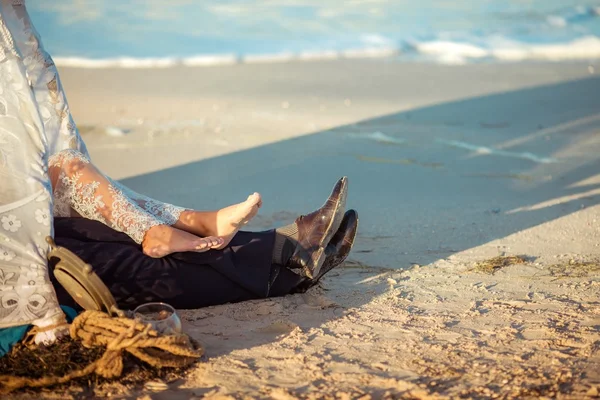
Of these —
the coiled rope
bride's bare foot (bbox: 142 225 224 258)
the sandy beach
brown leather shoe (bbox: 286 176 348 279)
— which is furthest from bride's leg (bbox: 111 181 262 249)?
the coiled rope

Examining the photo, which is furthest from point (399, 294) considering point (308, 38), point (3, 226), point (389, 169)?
point (308, 38)

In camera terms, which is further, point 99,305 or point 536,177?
point 536,177

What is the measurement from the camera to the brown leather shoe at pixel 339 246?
13.0ft

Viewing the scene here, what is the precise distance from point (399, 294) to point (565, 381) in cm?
115

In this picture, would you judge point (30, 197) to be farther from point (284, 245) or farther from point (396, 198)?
point (396, 198)

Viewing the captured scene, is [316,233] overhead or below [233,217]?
below

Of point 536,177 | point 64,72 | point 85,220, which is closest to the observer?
point 85,220

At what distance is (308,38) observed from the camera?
49.4ft

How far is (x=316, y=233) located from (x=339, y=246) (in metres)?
0.19

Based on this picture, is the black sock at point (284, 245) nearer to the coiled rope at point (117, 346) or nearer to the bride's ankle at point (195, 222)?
the bride's ankle at point (195, 222)

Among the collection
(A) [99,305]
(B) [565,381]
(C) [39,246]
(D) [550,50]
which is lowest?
(B) [565,381]

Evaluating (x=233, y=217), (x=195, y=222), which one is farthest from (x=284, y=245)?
(x=195, y=222)

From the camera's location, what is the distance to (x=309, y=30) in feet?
51.9

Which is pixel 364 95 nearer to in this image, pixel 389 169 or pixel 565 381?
pixel 389 169
